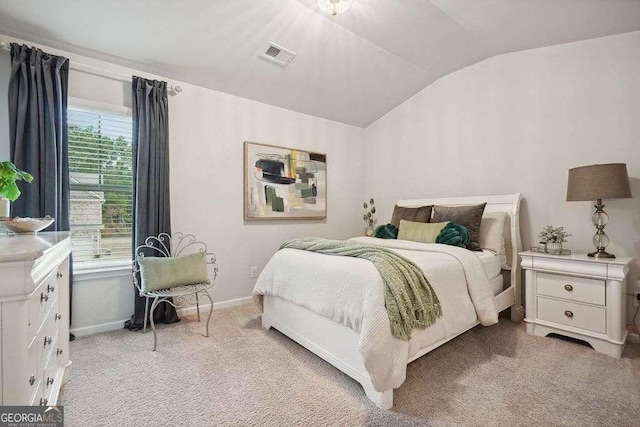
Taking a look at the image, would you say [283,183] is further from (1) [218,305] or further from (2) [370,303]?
(2) [370,303]

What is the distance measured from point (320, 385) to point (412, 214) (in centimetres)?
213

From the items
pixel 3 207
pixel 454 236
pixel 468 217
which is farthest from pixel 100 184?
pixel 468 217

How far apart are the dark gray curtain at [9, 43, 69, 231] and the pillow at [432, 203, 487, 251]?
337 centimetres

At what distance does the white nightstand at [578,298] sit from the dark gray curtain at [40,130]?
385cm

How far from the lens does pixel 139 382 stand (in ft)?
6.01

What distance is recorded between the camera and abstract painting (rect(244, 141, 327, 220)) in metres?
3.39

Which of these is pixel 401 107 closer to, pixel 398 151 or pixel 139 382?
pixel 398 151

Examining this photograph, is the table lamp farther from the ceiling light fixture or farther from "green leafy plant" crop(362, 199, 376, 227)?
"green leafy plant" crop(362, 199, 376, 227)

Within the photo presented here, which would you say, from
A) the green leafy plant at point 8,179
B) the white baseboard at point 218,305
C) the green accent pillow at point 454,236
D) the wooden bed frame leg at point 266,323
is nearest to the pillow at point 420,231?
the green accent pillow at point 454,236

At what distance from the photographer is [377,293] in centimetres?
164

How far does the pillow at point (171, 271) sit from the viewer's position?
7.60ft

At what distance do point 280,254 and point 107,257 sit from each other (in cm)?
160

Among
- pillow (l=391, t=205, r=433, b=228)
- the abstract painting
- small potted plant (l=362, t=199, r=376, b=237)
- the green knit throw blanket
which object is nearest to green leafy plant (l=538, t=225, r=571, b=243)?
pillow (l=391, t=205, r=433, b=228)

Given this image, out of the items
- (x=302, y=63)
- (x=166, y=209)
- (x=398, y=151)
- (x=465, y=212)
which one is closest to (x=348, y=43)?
(x=302, y=63)
